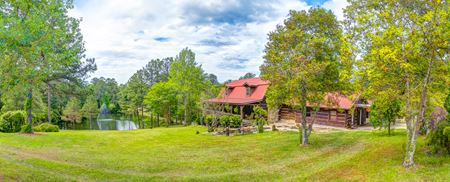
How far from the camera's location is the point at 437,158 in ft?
43.5

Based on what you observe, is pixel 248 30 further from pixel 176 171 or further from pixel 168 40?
pixel 176 171

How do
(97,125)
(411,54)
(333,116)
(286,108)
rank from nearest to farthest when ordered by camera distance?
(411,54) < (333,116) < (286,108) < (97,125)

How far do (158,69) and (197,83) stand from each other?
122ft

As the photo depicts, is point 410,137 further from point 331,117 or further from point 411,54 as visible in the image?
point 331,117

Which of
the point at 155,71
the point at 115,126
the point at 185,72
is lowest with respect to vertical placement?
the point at 115,126

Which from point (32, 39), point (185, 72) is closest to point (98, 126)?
Result: point (185, 72)

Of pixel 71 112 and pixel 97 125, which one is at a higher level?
pixel 71 112

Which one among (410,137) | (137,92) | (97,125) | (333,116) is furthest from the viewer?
(137,92)

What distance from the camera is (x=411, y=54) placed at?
41.1ft

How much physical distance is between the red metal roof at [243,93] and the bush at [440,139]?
25.1 meters

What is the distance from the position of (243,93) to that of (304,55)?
24.7 meters

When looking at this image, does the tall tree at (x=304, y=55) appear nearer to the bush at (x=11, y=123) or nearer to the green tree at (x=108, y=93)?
the bush at (x=11, y=123)

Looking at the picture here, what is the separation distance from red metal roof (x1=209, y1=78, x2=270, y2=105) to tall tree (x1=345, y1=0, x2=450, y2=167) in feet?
82.5

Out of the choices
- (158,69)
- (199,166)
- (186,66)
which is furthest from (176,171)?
(158,69)
